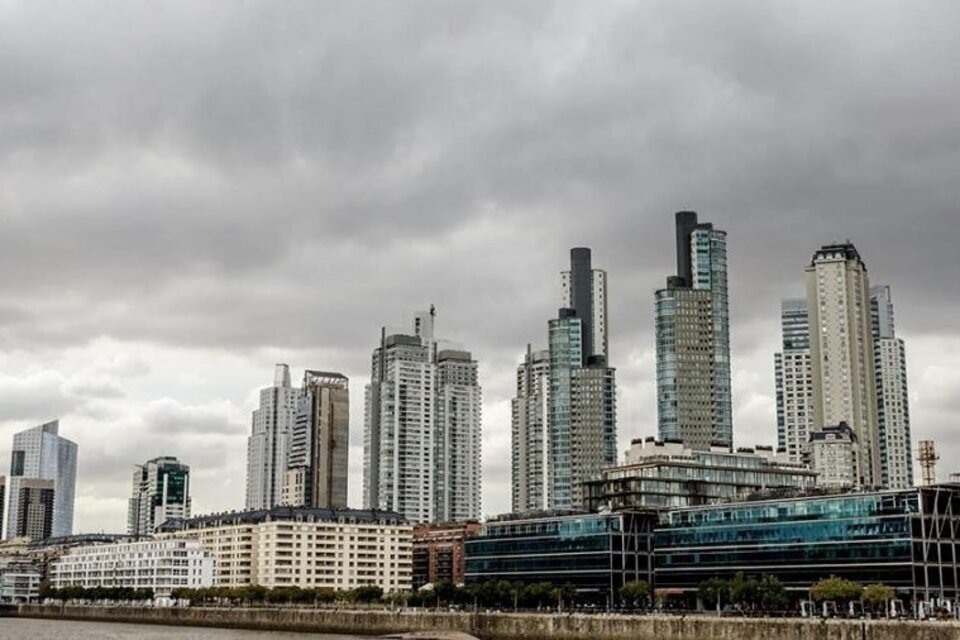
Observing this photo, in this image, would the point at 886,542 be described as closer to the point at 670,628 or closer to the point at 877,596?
the point at 877,596

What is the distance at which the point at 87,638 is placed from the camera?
192500mm

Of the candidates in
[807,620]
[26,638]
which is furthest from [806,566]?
[26,638]

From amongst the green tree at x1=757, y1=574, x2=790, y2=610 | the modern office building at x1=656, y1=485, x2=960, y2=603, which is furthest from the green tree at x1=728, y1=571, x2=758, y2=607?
the modern office building at x1=656, y1=485, x2=960, y2=603

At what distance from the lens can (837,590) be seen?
170 m

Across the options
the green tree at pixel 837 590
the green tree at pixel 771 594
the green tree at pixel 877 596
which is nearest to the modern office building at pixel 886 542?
the green tree at pixel 877 596

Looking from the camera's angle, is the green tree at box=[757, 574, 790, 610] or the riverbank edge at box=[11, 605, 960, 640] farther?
the green tree at box=[757, 574, 790, 610]

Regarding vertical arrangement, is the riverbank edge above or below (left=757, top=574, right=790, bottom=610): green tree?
below

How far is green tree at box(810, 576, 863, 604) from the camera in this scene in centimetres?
16988

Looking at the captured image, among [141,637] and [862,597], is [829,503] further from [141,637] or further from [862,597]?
[141,637]

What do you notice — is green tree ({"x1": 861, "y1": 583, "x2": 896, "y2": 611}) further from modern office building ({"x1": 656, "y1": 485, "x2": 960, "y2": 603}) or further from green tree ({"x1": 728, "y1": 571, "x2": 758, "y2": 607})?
green tree ({"x1": 728, "y1": 571, "x2": 758, "y2": 607})

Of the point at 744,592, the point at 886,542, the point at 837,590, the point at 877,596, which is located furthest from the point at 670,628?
the point at 886,542

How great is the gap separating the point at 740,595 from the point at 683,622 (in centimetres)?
2840

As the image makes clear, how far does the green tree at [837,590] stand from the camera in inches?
6688

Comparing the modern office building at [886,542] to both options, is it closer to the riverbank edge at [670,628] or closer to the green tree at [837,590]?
the green tree at [837,590]
